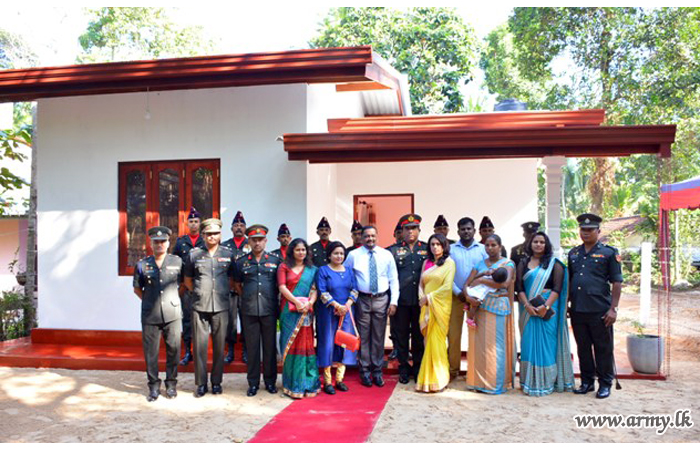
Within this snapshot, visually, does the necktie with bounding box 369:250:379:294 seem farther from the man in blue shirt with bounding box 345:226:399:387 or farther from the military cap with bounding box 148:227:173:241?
the military cap with bounding box 148:227:173:241

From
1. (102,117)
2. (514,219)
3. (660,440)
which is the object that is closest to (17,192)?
(102,117)

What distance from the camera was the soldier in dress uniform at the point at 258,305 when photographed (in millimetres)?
5684

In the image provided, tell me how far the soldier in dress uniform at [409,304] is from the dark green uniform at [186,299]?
2200 mm

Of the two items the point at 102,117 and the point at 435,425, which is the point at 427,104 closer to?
the point at 102,117

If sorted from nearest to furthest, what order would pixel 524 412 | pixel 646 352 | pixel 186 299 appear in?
1. pixel 524 412
2. pixel 646 352
3. pixel 186 299

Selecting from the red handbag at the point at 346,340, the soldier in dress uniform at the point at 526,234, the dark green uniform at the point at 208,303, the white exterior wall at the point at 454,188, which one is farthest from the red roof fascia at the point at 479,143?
the white exterior wall at the point at 454,188

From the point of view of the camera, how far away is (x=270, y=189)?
7.36 meters

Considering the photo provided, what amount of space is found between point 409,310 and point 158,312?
2556mm

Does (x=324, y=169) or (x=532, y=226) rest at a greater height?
(x=324, y=169)

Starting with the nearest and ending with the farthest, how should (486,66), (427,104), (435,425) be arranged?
(435,425)
(427,104)
(486,66)

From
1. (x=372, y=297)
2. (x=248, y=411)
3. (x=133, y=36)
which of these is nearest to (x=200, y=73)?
(x=372, y=297)

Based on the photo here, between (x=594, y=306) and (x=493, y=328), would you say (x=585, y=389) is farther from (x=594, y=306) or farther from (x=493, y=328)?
(x=493, y=328)

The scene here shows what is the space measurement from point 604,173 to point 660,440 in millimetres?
15877

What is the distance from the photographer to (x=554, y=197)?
269 inches
